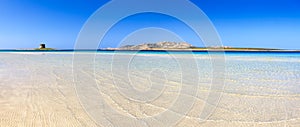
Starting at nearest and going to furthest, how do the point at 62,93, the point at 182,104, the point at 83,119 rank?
the point at 83,119
the point at 182,104
the point at 62,93

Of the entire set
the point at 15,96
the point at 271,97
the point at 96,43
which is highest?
the point at 96,43

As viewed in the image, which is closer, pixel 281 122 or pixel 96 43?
pixel 281 122

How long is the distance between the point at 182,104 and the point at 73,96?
2417 millimetres

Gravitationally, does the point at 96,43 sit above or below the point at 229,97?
above

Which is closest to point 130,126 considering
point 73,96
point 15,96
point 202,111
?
point 202,111

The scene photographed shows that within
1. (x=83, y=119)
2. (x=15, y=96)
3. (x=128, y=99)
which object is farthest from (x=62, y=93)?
(x=83, y=119)

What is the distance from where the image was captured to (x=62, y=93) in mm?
5633

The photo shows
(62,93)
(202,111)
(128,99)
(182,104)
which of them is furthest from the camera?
(62,93)

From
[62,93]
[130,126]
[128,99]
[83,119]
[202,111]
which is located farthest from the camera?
[62,93]

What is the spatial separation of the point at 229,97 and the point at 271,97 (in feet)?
3.22

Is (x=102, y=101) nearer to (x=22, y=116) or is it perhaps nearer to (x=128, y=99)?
(x=128, y=99)

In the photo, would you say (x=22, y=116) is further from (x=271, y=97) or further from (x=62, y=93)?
(x=271, y=97)

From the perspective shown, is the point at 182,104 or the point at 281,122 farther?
the point at 182,104

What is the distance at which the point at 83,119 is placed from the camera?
373 cm
